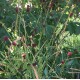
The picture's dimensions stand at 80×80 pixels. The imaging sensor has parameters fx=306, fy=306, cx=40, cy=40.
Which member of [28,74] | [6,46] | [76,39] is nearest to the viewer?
[28,74]

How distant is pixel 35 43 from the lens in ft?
9.98

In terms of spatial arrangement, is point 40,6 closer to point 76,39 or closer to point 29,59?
point 76,39

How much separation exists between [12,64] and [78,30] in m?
0.74

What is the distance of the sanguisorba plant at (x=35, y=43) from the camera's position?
107 inches

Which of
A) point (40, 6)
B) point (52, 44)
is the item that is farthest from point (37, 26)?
point (40, 6)

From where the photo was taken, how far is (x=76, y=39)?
331cm

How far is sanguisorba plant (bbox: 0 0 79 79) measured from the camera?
2.72 meters

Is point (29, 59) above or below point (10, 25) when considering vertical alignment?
below

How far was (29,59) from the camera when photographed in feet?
9.36

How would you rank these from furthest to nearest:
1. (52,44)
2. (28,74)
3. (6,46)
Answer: (52,44) < (6,46) < (28,74)

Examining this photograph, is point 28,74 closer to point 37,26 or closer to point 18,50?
point 18,50

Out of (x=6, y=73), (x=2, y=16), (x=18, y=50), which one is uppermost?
(x=2, y=16)

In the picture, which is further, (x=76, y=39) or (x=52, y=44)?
(x=76, y=39)

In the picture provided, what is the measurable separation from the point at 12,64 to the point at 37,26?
533 mm
